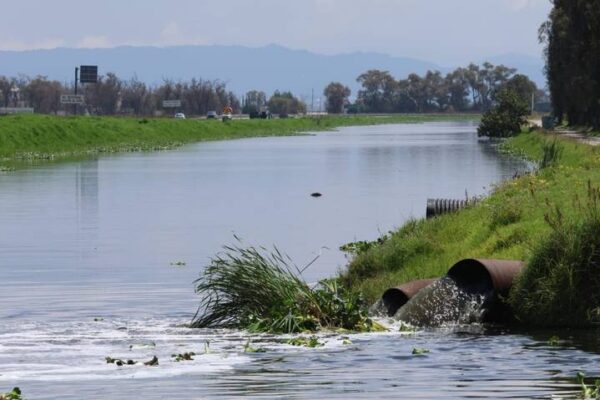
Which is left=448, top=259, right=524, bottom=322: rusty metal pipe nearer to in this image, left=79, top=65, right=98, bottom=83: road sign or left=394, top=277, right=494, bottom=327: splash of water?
left=394, top=277, right=494, bottom=327: splash of water

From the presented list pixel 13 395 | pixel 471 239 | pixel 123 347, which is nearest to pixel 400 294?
pixel 471 239

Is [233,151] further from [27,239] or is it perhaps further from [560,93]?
[27,239]

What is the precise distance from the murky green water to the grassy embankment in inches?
1077

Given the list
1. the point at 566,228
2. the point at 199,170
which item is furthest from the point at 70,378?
the point at 199,170

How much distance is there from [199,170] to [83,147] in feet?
115

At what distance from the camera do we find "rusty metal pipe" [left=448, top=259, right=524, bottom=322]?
21.7 m

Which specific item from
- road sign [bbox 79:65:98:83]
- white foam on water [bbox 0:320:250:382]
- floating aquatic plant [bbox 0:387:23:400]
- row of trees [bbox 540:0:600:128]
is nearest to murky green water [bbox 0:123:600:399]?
white foam on water [bbox 0:320:250:382]

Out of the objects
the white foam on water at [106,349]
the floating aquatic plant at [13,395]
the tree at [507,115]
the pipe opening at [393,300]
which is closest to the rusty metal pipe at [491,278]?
the pipe opening at [393,300]

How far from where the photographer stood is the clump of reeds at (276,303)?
21.2 metres

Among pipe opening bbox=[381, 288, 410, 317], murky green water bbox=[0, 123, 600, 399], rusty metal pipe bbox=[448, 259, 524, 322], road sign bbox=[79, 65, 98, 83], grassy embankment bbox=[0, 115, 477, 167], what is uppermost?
road sign bbox=[79, 65, 98, 83]

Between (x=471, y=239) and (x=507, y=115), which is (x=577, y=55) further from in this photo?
(x=471, y=239)

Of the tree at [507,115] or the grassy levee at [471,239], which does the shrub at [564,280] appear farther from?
the tree at [507,115]

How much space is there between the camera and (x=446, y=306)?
22109 mm

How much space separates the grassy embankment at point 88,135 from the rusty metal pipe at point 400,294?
196 feet
